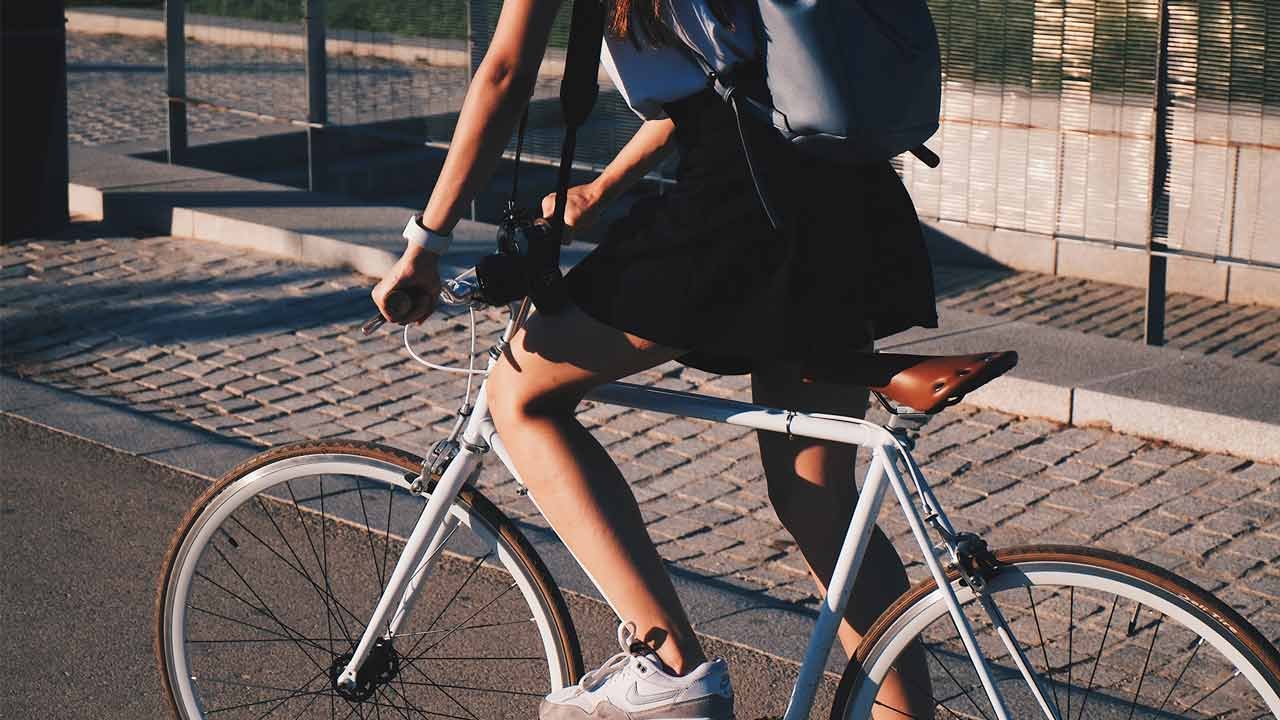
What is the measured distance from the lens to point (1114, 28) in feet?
22.3

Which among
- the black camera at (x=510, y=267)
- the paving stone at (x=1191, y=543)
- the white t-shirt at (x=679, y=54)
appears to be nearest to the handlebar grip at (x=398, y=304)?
the black camera at (x=510, y=267)

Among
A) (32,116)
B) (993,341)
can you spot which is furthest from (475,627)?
(32,116)

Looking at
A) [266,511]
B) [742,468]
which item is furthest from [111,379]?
[266,511]

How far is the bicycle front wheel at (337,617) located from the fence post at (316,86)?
18.7 feet

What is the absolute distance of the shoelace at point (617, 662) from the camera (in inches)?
104

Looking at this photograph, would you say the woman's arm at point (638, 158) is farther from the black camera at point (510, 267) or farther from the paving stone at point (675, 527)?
the paving stone at point (675, 527)

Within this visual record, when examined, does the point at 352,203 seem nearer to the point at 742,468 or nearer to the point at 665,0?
the point at 742,468

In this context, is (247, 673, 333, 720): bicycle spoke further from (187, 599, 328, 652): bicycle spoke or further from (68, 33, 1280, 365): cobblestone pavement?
(68, 33, 1280, 365): cobblestone pavement

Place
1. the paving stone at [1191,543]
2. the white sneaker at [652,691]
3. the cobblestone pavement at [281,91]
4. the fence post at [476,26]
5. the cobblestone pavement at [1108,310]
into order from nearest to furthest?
the white sneaker at [652,691], the paving stone at [1191,543], the cobblestone pavement at [1108,310], the fence post at [476,26], the cobblestone pavement at [281,91]

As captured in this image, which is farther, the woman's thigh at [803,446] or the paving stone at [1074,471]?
the paving stone at [1074,471]

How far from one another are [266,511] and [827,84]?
1427 millimetres

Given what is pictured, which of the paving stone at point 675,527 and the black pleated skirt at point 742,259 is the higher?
the black pleated skirt at point 742,259

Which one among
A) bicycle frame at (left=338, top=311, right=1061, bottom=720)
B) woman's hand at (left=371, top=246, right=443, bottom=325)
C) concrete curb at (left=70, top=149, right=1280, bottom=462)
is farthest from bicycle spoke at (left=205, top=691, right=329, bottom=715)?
concrete curb at (left=70, top=149, right=1280, bottom=462)

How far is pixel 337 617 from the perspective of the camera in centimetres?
368
